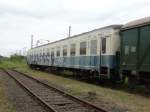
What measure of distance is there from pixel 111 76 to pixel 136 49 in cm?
345

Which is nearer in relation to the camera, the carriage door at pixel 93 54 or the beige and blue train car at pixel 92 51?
the beige and blue train car at pixel 92 51

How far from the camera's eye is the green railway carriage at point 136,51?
595 inches

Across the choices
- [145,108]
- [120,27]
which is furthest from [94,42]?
[145,108]

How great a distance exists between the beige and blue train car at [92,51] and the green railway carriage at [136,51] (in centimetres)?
100

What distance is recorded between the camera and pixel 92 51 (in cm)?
2206

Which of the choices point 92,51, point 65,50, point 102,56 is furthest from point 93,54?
point 65,50

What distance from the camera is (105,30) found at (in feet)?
65.1

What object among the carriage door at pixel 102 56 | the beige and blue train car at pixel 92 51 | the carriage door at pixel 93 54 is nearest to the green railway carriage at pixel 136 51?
the beige and blue train car at pixel 92 51

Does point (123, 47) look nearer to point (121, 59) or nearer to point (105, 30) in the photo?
point (121, 59)

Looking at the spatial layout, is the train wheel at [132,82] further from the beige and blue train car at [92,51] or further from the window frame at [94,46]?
the window frame at [94,46]

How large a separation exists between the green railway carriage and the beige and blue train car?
1002mm

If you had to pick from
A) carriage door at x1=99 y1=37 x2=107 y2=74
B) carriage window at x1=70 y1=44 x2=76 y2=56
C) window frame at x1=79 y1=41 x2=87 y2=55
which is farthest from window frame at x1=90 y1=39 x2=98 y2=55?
carriage window at x1=70 y1=44 x2=76 y2=56

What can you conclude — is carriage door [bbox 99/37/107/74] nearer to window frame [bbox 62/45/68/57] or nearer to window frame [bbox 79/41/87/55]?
window frame [bbox 79/41/87/55]

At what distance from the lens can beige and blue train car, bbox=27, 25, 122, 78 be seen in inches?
737
